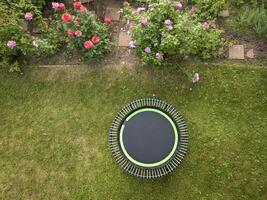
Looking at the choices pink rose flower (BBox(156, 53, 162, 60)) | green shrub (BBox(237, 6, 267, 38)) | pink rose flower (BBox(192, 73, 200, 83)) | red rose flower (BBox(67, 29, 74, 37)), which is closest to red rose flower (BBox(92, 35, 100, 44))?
red rose flower (BBox(67, 29, 74, 37))

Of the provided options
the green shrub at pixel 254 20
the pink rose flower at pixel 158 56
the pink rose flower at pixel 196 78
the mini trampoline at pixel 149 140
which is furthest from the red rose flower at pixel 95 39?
the green shrub at pixel 254 20

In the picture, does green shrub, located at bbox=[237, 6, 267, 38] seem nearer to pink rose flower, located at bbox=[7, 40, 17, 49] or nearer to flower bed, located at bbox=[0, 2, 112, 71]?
flower bed, located at bbox=[0, 2, 112, 71]

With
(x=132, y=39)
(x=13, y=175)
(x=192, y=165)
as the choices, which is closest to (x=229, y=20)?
(x=132, y=39)

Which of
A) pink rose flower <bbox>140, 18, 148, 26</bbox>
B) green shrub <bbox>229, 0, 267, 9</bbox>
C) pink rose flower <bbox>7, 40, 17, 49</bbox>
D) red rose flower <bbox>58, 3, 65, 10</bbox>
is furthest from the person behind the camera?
green shrub <bbox>229, 0, 267, 9</bbox>

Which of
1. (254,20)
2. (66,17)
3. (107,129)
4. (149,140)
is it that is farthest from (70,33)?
(254,20)

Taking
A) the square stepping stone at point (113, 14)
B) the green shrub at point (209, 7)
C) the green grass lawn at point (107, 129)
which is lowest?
the green grass lawn at point (107, 129)

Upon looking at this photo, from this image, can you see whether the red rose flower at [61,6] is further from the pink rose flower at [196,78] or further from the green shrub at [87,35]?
the pink rose flower at [196,78]
